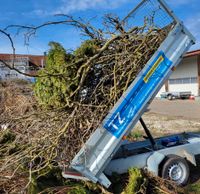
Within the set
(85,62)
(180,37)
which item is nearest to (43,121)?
(85,62)

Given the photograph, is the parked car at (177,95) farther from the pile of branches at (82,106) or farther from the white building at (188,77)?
the pile of branches at (82,106)

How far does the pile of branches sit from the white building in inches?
751

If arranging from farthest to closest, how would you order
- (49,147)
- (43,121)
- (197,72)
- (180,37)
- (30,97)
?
(197,72)
(30,97)
(180,37)
(43,121)
(49,147)

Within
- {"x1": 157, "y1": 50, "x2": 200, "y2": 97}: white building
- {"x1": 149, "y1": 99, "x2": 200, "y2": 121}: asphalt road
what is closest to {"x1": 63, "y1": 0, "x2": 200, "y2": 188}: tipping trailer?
{"x1": 149, "y1": 99, "x2": 200, "y2": 121}: asphalt road

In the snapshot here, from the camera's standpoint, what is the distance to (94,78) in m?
3.95

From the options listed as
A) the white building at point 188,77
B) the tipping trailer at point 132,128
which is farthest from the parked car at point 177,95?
the tipping trailer at point 132,128

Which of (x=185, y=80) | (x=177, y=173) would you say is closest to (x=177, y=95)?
(x=185, y=80)

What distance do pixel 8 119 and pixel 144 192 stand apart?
2.25 metres

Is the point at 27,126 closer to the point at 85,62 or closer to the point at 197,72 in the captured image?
the point at 85,62

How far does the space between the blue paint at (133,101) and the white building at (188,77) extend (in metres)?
19.1

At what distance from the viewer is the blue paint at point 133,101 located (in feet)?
12.1

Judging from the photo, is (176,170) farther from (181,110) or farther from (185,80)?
(185,80)

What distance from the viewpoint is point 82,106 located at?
12.1 feet

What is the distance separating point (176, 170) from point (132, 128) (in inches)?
43.7
